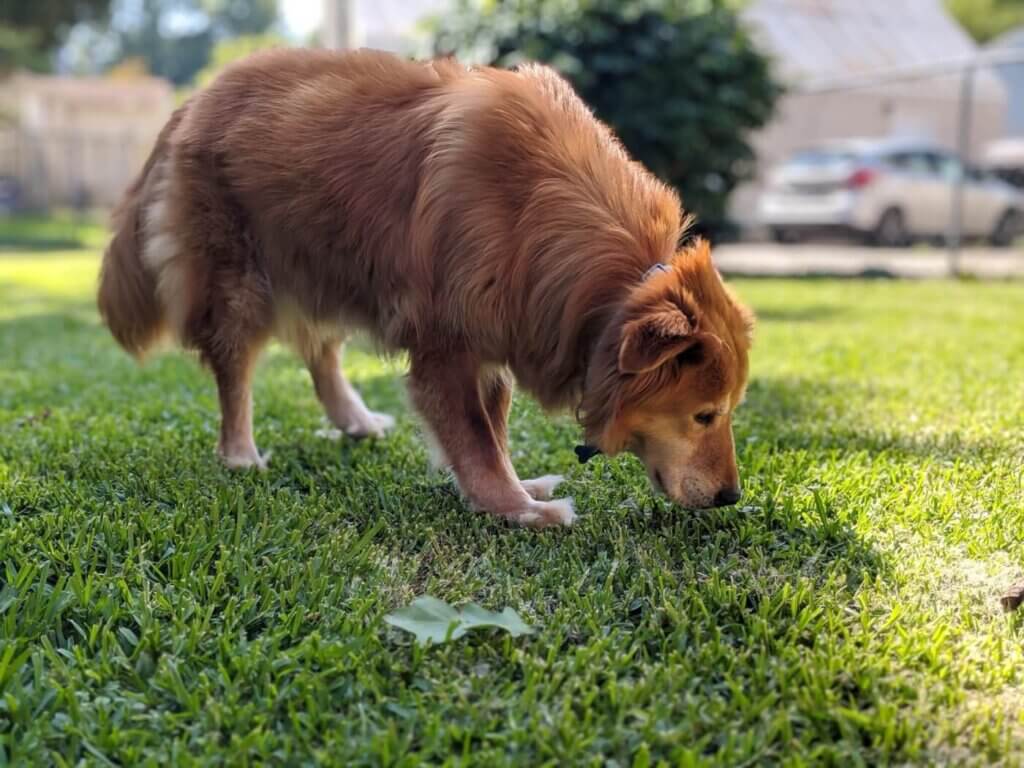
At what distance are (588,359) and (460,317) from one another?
44 cm

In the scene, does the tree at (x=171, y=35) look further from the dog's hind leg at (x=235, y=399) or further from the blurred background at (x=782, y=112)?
the dog's hind leg at (x=235, y=399)

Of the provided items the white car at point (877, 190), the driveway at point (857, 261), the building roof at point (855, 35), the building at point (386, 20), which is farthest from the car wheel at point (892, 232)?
the building at point (386, 20)

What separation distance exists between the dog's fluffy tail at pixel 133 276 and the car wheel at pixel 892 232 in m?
13.1

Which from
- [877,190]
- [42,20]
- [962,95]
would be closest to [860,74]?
[877,190]

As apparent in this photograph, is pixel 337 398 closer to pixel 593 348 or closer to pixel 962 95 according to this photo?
pixel 593 348

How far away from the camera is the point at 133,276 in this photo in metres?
3.98

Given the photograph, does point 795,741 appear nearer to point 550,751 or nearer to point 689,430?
point 550,751

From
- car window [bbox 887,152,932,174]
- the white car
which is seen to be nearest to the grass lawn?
the white car

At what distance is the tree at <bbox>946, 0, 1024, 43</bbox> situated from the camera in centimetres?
4316

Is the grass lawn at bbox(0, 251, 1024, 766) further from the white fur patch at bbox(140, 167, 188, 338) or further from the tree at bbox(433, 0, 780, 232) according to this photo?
the tree at bbox(433, 0, 780, 232)

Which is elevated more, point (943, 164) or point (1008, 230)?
point (943, 164)

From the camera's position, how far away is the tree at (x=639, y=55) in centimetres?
1048

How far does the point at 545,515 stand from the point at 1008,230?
12.8 m

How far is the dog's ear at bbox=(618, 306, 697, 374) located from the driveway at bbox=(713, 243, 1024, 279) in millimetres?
10799
